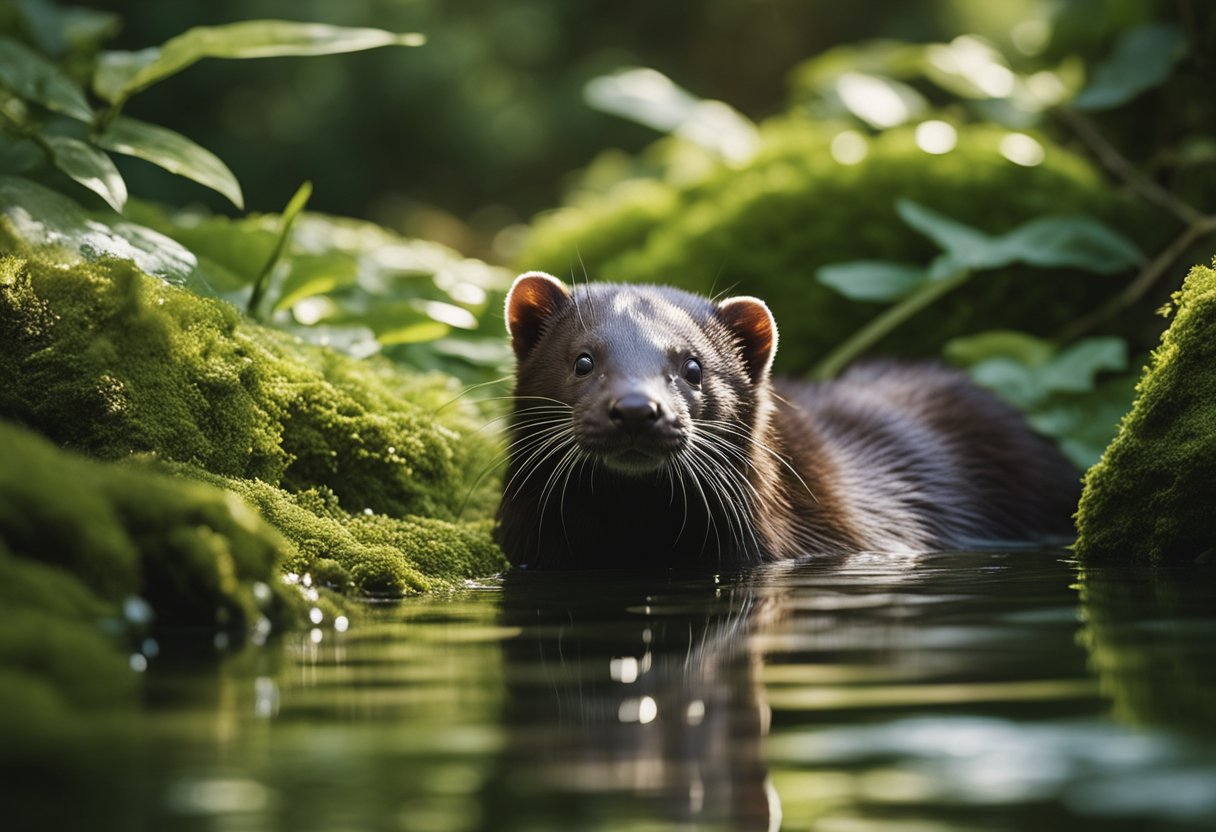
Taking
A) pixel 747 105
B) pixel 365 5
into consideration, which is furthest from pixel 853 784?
pixel 747 105

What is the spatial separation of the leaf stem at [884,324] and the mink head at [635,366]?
2.13 m

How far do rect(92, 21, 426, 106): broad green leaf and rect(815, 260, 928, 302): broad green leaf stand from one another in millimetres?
2728

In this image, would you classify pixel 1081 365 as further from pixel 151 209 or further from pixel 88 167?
pixel 88 167

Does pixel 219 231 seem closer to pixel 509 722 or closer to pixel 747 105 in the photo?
pixel 509 722

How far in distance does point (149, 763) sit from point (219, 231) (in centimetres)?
474

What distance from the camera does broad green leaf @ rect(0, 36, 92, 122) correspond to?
5.53 metres

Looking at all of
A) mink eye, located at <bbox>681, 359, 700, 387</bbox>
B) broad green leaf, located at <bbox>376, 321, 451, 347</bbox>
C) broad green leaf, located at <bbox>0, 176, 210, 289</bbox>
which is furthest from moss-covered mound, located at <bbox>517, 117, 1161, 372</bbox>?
broad green leaf, located at <bbox>0, 176, 210, 289</bbox>

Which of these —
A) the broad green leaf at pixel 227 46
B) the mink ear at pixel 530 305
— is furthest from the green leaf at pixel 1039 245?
the broad green leaf at pixel 227 46

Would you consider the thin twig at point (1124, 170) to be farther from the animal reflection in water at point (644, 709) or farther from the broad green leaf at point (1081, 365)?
the animal reflection in water at point (644, 709)

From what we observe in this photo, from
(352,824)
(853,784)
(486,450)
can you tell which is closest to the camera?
(352,824)

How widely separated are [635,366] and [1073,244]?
3569 millimetres

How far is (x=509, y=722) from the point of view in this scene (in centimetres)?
261

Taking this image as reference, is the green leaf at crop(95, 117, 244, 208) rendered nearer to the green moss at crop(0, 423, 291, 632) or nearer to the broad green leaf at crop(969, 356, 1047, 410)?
the green moss at crop(0, 423, 291, 632)

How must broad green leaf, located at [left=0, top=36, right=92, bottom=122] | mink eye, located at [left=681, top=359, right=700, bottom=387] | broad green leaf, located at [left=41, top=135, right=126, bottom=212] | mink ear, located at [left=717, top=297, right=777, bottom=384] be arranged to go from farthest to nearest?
mink ear, located at [left=717, top=297, right=777, bottom=384]
mink eye, located at [left=681, top=359, right=700, bottom=387]
broad green leaf, located at [left=0, top=36, right=92, bottom=122]
broad green leaf, located at [left=41, top=135, right=126, bottom=212]
